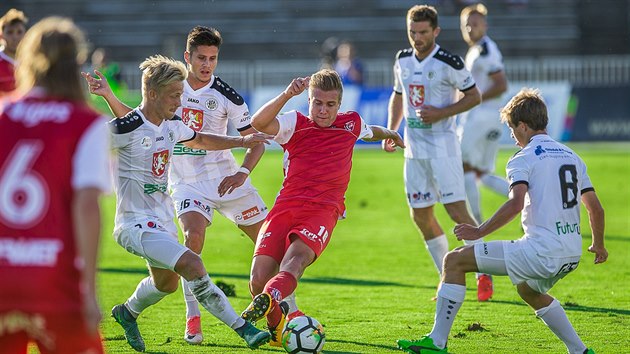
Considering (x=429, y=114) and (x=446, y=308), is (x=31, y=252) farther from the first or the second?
(x=429, y=114)

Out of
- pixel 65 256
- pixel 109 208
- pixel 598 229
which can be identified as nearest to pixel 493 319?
pixel 598 229

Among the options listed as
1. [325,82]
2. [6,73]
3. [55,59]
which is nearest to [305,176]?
[325,82]

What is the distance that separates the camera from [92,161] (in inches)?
155

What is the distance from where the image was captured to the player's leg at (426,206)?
9.23m

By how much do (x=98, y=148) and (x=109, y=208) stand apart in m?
12.5

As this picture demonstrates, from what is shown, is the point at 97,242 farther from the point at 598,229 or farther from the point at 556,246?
the point at 598,229

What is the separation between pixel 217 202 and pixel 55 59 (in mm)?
3890

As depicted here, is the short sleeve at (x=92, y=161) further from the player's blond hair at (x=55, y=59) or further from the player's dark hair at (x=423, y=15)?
the player's dark hair at (x=423, y=15)

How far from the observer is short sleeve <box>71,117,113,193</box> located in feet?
12.8

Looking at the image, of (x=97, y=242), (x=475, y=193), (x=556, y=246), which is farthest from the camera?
(x=475, y=193)

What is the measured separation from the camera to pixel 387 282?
9.92 meters

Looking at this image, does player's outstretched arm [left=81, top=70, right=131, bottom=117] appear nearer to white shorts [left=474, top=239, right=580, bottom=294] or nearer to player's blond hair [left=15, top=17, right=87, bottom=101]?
white shorts [left=474, top=239, right=580, bottom=294]

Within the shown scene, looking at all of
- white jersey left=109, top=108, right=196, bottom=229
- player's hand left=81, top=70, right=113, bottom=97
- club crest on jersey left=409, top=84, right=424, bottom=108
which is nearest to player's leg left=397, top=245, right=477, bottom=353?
white jersey left=109, top=108, right=196, bottom=229

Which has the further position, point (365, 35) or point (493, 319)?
point (365, 35)
